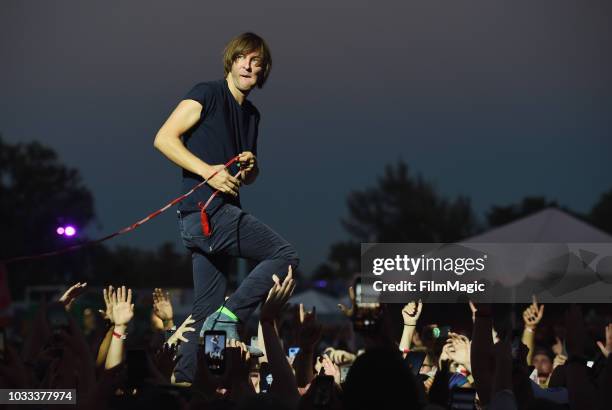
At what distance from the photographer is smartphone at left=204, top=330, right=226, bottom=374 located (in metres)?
4.46

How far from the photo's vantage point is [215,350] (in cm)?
456

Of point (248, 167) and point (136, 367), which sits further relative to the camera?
point (248, 167)

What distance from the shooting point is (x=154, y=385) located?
12.0 feet

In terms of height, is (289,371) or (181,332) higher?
(181,332)

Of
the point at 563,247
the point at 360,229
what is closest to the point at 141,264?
the point at 360,229

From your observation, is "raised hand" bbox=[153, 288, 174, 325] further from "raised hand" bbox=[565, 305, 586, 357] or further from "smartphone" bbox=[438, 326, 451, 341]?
"raised hand" bbox=[565, 305, 586, 357]

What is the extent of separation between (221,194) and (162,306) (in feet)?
4.44

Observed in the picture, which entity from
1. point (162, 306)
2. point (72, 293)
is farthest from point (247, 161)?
point (162, 306)

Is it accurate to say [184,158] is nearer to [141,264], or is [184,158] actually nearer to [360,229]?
[360,229]

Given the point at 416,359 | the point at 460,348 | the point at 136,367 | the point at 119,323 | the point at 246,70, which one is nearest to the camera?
the point at 136,367

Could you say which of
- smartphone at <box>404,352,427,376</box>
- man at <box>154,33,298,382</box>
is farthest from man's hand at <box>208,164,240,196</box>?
smartphone at <box>404,352,427,376</box>

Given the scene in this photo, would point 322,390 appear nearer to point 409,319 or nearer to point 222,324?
point 222,324

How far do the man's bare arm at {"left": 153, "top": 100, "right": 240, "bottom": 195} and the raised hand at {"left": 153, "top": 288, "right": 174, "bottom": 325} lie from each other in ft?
4.54

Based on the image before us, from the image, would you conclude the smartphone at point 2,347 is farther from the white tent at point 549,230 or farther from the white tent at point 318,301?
the white tent at point 318,301
